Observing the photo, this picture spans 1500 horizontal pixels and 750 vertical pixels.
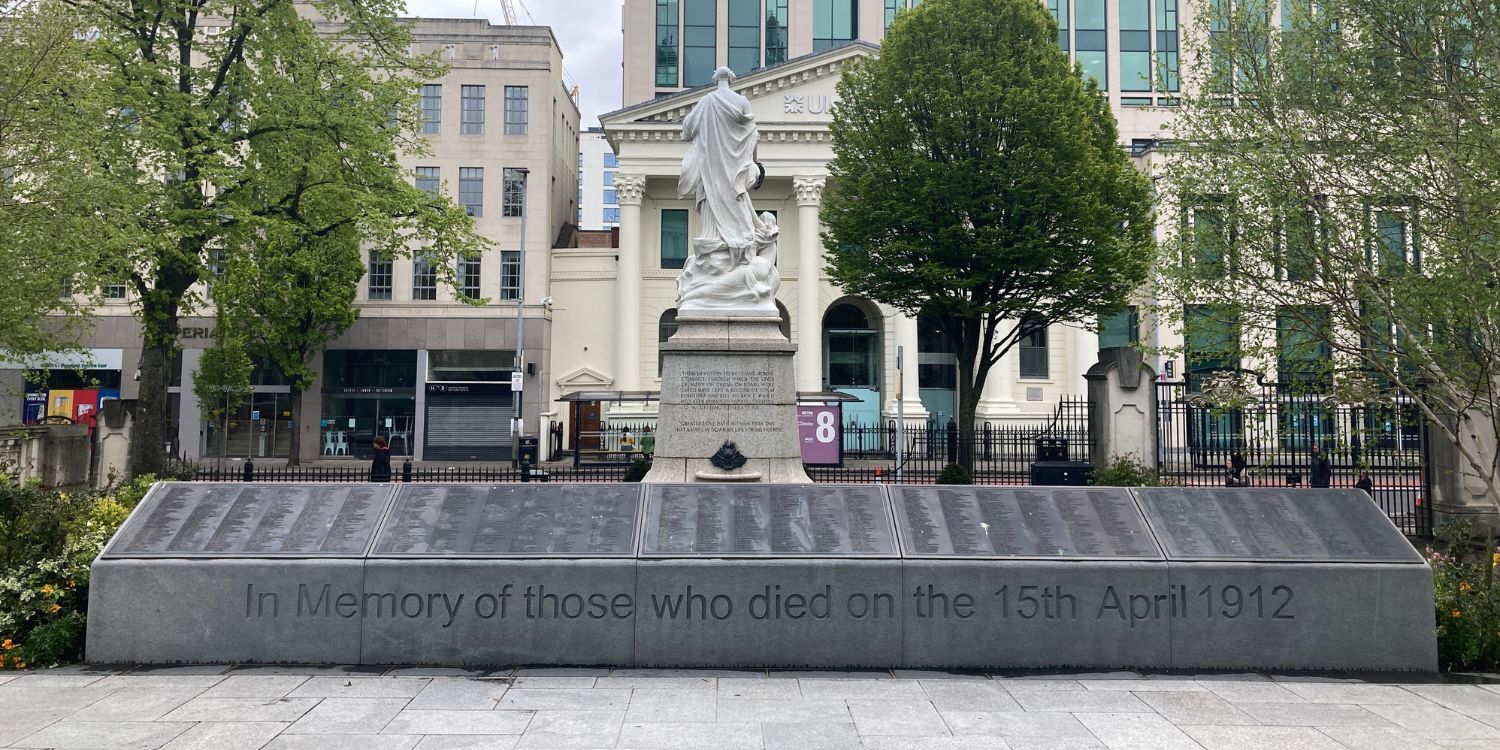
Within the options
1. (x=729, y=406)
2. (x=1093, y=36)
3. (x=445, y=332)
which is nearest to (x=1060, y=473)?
(x=729, y=406)

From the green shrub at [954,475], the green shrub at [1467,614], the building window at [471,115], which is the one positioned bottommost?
the green shrub at [1467,614]

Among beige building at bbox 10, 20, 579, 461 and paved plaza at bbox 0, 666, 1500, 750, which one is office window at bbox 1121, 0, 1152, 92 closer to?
beige building at bbox 10, 20, 579, 461

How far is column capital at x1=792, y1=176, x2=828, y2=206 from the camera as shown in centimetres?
3878

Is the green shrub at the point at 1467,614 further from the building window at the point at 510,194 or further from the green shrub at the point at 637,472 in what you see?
the building window at the point at 510,194

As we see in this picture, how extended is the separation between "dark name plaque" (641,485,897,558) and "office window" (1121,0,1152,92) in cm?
4521

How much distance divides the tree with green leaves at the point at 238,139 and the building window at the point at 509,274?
16.8 meters

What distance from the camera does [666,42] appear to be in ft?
157

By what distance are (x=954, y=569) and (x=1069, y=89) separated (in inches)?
714

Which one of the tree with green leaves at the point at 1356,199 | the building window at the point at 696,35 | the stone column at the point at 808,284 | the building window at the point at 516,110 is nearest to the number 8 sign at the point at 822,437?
the stone column at the point at 808,284

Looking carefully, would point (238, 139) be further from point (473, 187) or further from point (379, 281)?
point (473, 187)

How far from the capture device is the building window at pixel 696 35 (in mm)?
47906

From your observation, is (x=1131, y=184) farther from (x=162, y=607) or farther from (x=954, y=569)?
(x=162, y=607)

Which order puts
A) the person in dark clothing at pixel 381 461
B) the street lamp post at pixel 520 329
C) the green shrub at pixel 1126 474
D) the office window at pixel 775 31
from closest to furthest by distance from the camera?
the green shrub at pixel 1126 474 → the person in dark clothing at pixel 381 461 → the street lamp post at pixel 520 329 → the office window at pixel 775 31

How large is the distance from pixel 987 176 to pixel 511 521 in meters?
17.1
